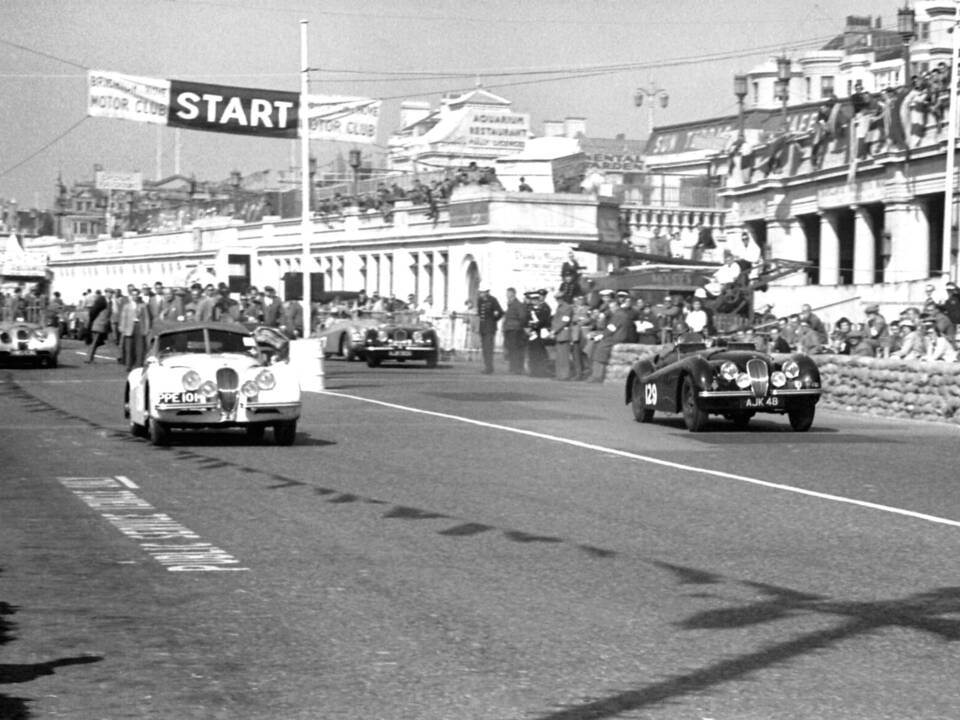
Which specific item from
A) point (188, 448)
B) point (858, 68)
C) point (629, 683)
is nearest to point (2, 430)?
point (188, 448)

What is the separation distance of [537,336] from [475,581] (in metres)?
27.8

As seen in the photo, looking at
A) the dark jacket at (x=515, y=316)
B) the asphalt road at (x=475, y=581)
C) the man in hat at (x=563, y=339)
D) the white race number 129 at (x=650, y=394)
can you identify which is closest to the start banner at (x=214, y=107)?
the man in hat at (x=563, y=339)

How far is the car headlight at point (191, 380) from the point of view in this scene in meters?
18.1

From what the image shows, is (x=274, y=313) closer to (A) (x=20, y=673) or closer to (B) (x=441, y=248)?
(B) (x=441, y=248)

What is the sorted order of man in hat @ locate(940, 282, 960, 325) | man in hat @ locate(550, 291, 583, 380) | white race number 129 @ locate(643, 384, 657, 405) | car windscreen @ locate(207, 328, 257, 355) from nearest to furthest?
car windscreen @ locate(207, 328, 257, 355)
white race number 129 @ locate(643, 384, 657, 405)
man in hat @ locate(940, 282, 960, 325)
man in hat @ locate(550, 291, 583, 380)

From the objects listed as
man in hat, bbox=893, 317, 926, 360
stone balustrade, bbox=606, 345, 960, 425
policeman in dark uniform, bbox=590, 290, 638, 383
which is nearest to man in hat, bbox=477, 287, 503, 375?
policeman in dark uniform, bbox=590, 290, 638, 383

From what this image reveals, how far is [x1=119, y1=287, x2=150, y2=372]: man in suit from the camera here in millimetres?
34594

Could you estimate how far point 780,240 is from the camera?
53625 mm

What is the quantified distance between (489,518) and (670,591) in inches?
127

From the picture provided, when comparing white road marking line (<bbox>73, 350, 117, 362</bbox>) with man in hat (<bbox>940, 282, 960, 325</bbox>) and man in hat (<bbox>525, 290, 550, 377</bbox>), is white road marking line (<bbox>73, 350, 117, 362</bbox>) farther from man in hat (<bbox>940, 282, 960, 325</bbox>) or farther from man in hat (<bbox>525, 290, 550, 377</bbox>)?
man in hat (<bbox>940, 282, 960, 325</bbox>)

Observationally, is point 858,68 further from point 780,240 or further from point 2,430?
point 2,430

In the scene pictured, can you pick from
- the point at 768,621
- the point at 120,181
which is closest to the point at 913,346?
the point at 768,621

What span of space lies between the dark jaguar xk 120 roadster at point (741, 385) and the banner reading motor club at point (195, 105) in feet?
42.9

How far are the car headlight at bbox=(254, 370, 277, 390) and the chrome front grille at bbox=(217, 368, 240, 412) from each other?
210 mm
